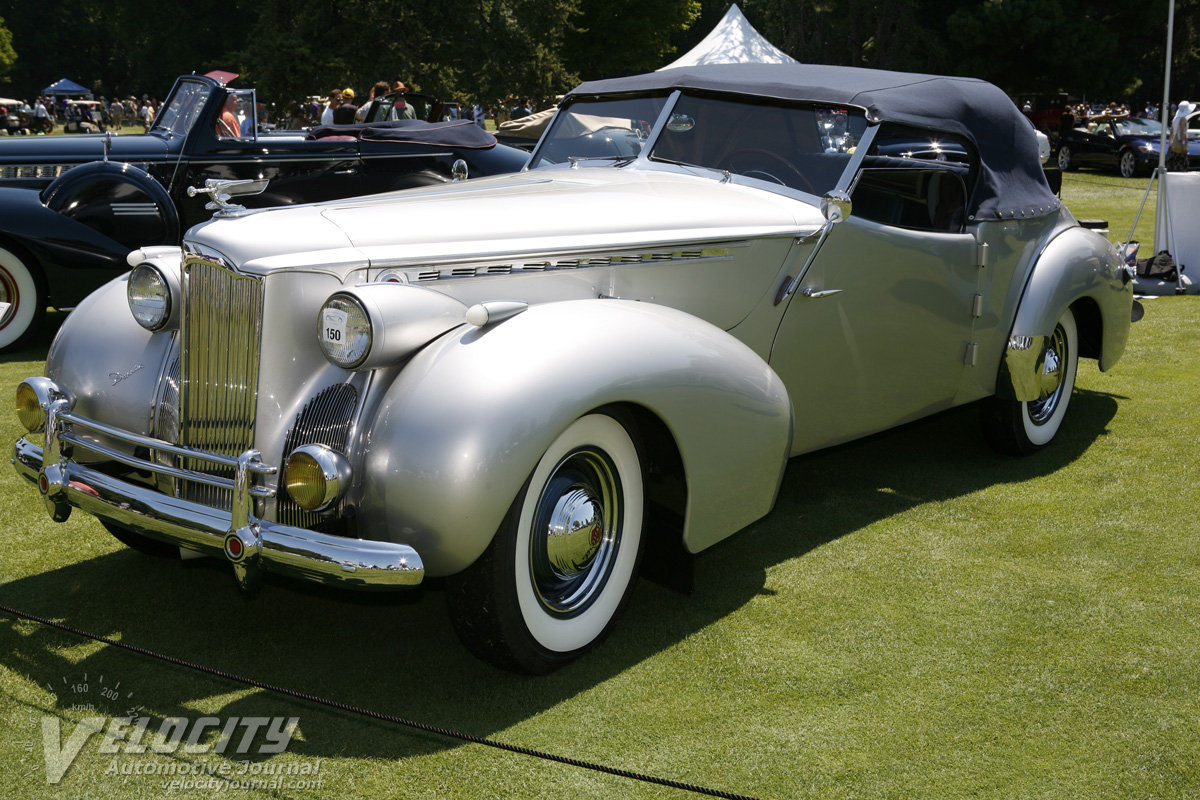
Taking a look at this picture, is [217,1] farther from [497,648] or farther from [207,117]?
[497,648]

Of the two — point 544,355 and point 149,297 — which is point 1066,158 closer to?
point 544,355

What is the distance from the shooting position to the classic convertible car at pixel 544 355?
2658mm

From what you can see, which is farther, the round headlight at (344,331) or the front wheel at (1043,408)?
the front wheel at (1043,408)

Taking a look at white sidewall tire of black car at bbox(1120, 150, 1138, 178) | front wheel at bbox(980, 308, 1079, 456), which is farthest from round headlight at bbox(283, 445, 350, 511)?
white sidewall tire of black car at bbox(1120, 150, 1138, 178)

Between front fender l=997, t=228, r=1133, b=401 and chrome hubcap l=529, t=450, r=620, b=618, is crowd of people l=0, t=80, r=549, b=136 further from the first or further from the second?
chrome hubcap l=529, t=450, r=620, b=618

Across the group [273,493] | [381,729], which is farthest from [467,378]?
[381,729]

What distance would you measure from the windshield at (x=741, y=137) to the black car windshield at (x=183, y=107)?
185 inches

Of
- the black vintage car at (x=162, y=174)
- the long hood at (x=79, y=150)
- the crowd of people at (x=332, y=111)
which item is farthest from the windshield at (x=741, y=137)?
the crowd of people at (x=332, y=111)

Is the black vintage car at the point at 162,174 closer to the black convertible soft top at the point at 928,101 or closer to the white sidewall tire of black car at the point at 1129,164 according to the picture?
the black convertible soft top at the point at 928,101

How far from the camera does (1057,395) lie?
535 centimetres

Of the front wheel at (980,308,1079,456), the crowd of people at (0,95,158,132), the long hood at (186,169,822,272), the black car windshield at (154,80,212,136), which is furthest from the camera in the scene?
the crowd of people at (0,95,158,132)

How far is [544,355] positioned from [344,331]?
0.53 m

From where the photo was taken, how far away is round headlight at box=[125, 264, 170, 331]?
10.7 feet

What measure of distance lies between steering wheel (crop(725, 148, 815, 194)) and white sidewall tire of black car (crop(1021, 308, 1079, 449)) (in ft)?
5.85
